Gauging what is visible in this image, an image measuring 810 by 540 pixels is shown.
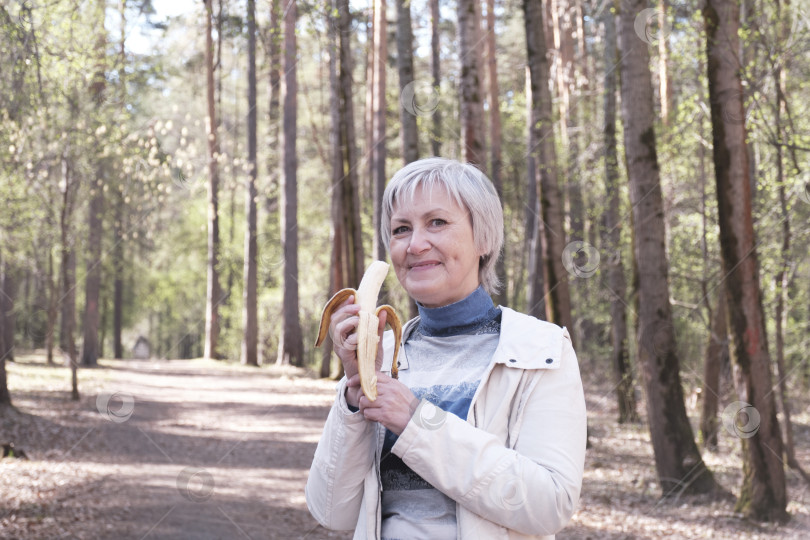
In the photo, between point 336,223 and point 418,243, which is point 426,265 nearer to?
point 418,243

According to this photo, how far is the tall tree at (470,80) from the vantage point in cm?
909

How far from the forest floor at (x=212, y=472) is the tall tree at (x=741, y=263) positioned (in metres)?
0.65

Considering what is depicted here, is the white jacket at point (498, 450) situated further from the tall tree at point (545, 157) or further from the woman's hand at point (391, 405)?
the tall tree at point (545, 157)

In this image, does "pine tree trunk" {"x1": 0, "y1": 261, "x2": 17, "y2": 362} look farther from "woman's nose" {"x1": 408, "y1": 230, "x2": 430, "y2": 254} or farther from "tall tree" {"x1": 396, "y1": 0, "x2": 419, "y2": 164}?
"woman's nose" {"x1": 408, "y1": 230, "x2": 430, "y2": 254}

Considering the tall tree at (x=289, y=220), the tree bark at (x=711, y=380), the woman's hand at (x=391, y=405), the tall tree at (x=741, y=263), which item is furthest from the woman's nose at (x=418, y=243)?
the tall tree at (x=289, y=220)

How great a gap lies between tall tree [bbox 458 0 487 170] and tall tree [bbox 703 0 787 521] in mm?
2637

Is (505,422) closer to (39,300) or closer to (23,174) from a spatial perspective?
(23,174)

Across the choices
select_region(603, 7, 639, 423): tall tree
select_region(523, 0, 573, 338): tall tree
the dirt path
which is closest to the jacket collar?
the dirt path

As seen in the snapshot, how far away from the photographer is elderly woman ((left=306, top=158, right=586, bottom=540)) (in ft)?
6.68

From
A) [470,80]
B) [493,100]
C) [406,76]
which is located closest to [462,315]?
[470,80]

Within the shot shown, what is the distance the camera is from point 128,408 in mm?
15211

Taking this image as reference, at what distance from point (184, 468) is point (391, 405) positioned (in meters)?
9.62

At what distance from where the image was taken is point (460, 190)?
2.35m

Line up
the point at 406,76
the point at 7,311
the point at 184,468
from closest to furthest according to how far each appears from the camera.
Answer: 1. the point at 184,468
2. the point at 406,76
3. the point at 7,311
